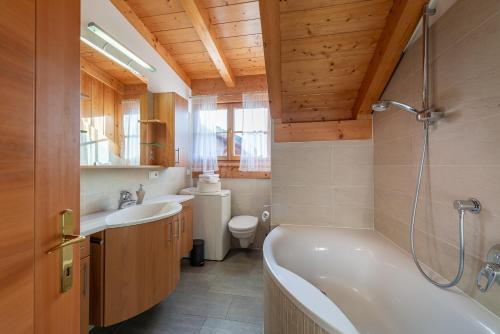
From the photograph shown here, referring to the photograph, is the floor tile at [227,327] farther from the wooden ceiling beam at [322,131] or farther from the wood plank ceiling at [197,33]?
the wood plank ceiling at [197,33]

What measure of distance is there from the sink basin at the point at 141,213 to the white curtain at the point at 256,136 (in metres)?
1.27

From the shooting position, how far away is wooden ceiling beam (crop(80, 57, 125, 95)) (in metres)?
1.61

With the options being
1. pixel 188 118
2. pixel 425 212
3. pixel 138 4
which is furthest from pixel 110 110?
pixel 425 212

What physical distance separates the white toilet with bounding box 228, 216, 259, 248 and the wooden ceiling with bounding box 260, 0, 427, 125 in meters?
1.37

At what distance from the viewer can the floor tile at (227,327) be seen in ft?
5.06

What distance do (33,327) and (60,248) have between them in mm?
182

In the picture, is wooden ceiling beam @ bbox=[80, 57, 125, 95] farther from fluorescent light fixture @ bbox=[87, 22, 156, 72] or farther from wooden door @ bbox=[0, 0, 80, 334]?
wooden door @ bbox=[0, 0, 80, 334]

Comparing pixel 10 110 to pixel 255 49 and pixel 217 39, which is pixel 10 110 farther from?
pixel 255 49

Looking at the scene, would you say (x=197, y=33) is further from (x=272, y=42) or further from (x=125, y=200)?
(x=125, y=200)

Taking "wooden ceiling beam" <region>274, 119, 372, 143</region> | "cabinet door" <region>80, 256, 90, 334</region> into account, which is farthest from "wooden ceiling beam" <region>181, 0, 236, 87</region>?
"cabinet door" <region>80, 256, 90, 334</region>

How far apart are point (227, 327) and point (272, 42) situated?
1979 mm

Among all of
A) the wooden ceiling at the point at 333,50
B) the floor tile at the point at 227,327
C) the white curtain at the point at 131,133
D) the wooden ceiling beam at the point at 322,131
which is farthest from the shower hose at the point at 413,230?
the white curtain at the point at 131,133

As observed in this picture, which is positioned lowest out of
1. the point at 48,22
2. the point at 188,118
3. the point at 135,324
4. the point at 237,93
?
the point at 135,324

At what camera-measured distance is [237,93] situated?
3186mm
